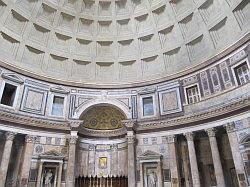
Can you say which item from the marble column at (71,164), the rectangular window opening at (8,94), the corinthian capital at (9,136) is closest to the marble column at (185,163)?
the marble column at (71,164)

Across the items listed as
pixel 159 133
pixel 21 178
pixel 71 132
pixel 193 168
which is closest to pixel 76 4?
pixel 71 132

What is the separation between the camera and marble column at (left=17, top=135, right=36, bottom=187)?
643 inches

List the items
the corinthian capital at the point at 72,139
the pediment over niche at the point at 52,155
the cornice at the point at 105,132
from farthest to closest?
the cornice at the point at 105,132
the corinthian capital at the point at 72,139
the pediment over niche at the point at 52,155

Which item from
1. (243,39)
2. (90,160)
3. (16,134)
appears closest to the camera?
(243,39)

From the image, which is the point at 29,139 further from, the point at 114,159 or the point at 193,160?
the point at 193,160

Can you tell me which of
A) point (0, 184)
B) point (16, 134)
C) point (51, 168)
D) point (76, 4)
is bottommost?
point (0, 184)

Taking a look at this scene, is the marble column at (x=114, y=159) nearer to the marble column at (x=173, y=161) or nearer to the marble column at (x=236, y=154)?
the marble column at (x=173, y=161)

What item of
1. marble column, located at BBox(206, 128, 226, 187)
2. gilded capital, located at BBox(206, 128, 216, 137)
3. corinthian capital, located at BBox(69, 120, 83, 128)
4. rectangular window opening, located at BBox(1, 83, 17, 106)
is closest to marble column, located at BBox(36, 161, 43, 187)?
corinthian capital, located at BBox(69, 120, 83, 128)

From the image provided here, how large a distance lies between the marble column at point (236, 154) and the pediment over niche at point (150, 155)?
18.0ft

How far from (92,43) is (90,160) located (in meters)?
11.5

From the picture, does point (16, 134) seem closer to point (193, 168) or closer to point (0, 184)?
point (0, 184)

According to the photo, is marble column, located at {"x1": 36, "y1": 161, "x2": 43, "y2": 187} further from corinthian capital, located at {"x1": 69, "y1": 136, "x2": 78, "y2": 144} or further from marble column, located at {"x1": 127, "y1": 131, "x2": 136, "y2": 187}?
marble column, located at {"x1": 127, "y1": 131, "x2": 136, "y2": 187}

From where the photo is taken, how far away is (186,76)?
64.6ft

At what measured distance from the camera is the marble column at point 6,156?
15.5 meters
